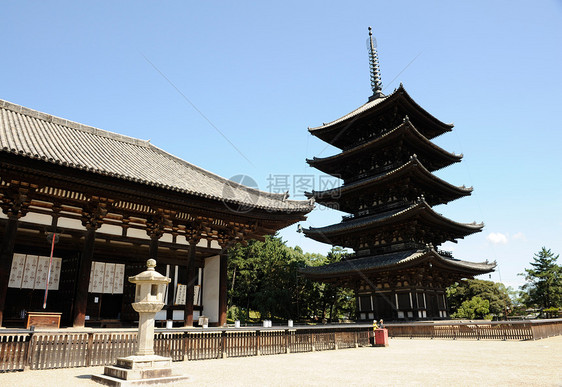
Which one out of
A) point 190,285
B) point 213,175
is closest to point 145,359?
Result: point 190,285

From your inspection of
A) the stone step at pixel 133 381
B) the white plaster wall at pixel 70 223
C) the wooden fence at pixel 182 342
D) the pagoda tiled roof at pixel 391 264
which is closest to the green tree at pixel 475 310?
the pagoda tiled roof at pixel 391 264

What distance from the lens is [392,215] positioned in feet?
80.8

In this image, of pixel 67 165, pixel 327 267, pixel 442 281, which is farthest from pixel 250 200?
pixel 442 281

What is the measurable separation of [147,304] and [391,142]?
76.5 ft

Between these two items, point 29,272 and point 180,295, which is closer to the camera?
point 29,272

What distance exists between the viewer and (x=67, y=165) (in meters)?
10.8

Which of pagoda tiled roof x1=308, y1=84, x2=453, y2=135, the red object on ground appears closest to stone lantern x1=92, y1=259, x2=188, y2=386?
the red object on ground

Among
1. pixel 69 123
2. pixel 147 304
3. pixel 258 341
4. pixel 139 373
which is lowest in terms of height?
pixel 258 341

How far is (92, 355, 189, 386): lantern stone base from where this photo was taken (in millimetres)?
7564

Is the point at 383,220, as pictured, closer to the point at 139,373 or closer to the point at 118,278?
the point at 118,278

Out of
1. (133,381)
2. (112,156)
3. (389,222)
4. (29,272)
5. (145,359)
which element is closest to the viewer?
(133,381)

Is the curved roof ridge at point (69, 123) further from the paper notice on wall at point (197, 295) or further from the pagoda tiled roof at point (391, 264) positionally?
the pagoda tiled roof at point (391, 264)

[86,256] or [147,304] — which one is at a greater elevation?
[86,256]

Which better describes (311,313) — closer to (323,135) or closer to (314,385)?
(323,135)
